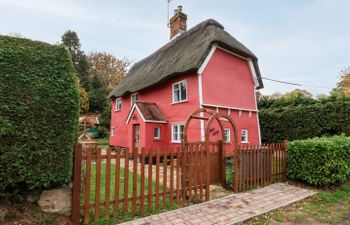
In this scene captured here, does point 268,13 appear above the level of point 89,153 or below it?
above

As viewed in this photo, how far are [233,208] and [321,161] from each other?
3.81 m

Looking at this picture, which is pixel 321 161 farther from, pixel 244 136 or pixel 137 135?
pixel 137 135

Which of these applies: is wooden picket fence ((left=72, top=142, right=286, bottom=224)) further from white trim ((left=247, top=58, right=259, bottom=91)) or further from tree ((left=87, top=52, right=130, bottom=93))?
tree ((left=87, top=52, right=130, bottom=93))

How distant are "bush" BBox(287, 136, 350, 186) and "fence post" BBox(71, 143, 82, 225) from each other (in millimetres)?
6938

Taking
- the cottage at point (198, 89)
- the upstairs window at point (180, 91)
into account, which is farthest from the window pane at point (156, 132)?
the upstairs window at point (180, 91)

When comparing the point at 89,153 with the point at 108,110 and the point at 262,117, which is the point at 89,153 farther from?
the point at 108,110

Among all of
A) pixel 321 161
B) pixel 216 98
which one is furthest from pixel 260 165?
pixel 216 98

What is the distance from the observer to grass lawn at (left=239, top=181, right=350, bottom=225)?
186 inches

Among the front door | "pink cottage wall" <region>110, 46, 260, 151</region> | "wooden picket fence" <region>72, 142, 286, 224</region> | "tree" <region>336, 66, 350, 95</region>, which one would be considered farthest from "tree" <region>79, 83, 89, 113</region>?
"tree" <region>336, 66, 350, 95</region>

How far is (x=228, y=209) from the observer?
17.1ft

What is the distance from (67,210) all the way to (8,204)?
3.12 ft

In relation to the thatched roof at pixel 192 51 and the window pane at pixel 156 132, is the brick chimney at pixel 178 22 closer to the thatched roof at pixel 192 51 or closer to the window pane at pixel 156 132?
the thatched roof at pixel 192 51

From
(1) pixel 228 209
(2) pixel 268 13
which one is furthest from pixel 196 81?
(1) pixel 228 209

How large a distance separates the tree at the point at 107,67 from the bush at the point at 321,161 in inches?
1482
